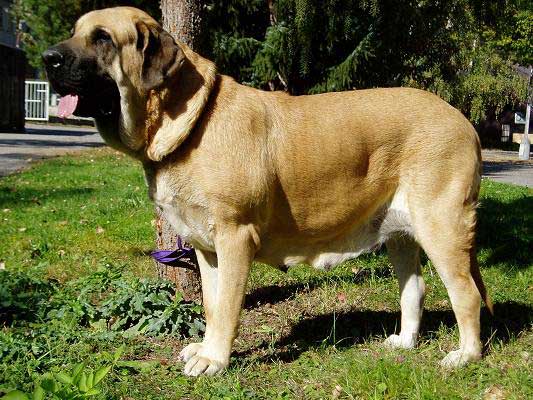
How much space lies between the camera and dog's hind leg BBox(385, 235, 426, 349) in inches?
163

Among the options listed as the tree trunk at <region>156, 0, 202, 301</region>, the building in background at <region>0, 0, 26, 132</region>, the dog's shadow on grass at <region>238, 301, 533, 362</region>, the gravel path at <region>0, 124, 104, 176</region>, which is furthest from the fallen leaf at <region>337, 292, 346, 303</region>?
the building in background at <region>0, 0, 26, 132</region>

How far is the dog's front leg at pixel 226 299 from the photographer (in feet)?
11.4

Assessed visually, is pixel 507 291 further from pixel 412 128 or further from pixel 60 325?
pixel 60 325

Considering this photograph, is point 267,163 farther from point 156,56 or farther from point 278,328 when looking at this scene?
point 278,328

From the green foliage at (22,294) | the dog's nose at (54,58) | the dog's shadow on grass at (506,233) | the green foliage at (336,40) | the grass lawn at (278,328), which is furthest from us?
the green foliage at (336,40)

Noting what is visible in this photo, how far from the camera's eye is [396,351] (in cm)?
395

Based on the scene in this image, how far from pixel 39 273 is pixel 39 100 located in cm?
3627

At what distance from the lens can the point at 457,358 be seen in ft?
12.2

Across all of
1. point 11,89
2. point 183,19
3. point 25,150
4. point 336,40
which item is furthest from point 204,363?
point 11,89

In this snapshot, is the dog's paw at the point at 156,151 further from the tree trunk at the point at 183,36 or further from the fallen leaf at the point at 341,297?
the fallen leaf at the point at 341,297

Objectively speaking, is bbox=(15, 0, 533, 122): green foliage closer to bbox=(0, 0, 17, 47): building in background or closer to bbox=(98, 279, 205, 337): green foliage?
→ bbox=(98, 279, 205, 337): green foliage

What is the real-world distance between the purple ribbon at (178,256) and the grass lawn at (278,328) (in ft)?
1.63

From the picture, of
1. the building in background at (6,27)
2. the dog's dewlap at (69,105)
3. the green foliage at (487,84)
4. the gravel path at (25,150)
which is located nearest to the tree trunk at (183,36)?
the dog's dewlap at (69,105)

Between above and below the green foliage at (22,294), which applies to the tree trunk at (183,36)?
above
